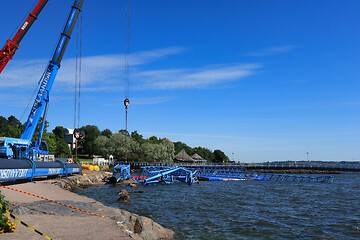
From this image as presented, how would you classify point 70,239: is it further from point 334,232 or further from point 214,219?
point 334,232

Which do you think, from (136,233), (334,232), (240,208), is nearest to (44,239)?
(136,233)

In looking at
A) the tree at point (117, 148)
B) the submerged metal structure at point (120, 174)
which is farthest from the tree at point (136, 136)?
the submerged metal structure at point (120, 174)

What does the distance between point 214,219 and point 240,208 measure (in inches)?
268

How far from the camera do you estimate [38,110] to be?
1537 inches

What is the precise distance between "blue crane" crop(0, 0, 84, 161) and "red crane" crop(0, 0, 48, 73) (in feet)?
22.8

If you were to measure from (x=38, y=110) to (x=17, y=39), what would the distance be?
9.98m

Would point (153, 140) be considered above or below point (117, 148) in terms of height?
above

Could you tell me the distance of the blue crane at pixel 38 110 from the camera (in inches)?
1345

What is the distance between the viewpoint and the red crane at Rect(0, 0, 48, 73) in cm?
3170

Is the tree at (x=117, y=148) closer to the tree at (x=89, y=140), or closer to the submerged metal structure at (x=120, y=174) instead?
the tree at (x=89, y=140)

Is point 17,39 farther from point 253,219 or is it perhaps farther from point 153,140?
point 153,140

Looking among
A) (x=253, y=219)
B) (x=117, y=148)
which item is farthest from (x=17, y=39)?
(x=117, y=148)

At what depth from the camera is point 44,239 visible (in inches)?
420

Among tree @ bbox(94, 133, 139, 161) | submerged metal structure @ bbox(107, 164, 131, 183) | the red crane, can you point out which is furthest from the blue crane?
tree @ bbox(94, 133, 139, 161)
